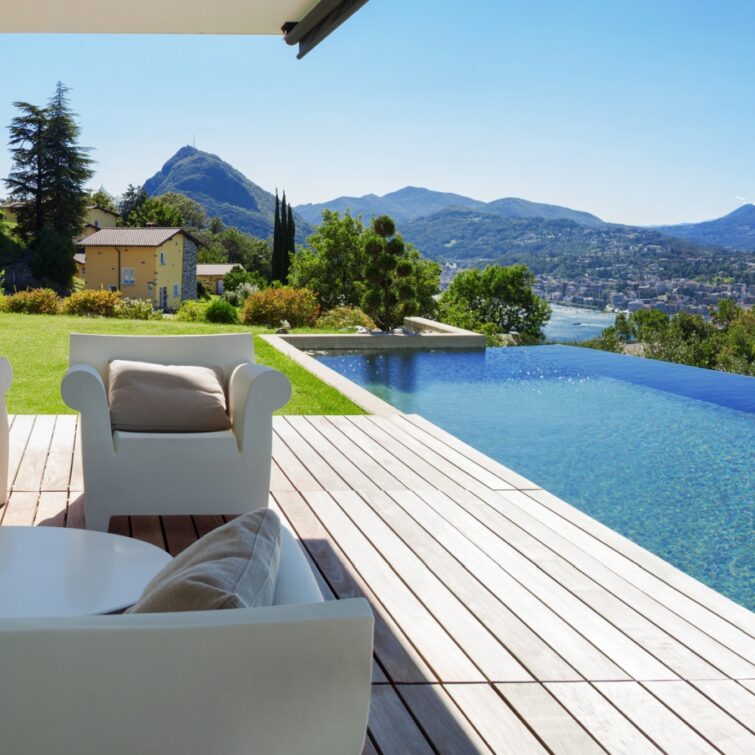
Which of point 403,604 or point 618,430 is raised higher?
point 403,604

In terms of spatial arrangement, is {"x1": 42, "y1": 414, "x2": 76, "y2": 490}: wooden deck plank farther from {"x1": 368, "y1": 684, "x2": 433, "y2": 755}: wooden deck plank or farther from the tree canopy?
the tree canopy

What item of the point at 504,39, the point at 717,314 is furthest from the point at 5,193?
the point at 717,314

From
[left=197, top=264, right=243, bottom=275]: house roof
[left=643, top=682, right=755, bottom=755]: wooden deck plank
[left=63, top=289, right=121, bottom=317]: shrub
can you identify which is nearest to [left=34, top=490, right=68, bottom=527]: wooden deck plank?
[left=643, top=682, right=755, bottom=755]: wooden deck plank

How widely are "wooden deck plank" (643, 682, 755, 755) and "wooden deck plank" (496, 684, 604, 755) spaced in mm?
290

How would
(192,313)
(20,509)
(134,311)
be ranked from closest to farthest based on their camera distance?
1. (20,509)
2. (134,311)
3. (192,313)

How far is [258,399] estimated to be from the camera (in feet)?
11.9

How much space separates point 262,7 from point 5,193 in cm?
3221

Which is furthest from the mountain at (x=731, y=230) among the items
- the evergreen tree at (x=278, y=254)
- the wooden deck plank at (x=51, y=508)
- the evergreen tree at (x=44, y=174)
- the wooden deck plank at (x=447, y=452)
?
the wooden deck plank at (x=51, y=508)

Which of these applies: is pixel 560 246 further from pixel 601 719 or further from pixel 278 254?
pixel 601 719

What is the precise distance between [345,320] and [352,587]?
12827 mm

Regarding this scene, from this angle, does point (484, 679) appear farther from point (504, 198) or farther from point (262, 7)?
point (504, 198)

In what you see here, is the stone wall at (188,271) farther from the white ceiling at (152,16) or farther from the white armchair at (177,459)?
the white armchair at (177,459)

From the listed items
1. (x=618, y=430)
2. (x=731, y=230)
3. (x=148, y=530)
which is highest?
(x=731, y=230)

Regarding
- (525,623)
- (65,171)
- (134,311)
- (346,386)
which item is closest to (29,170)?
(65,171)
